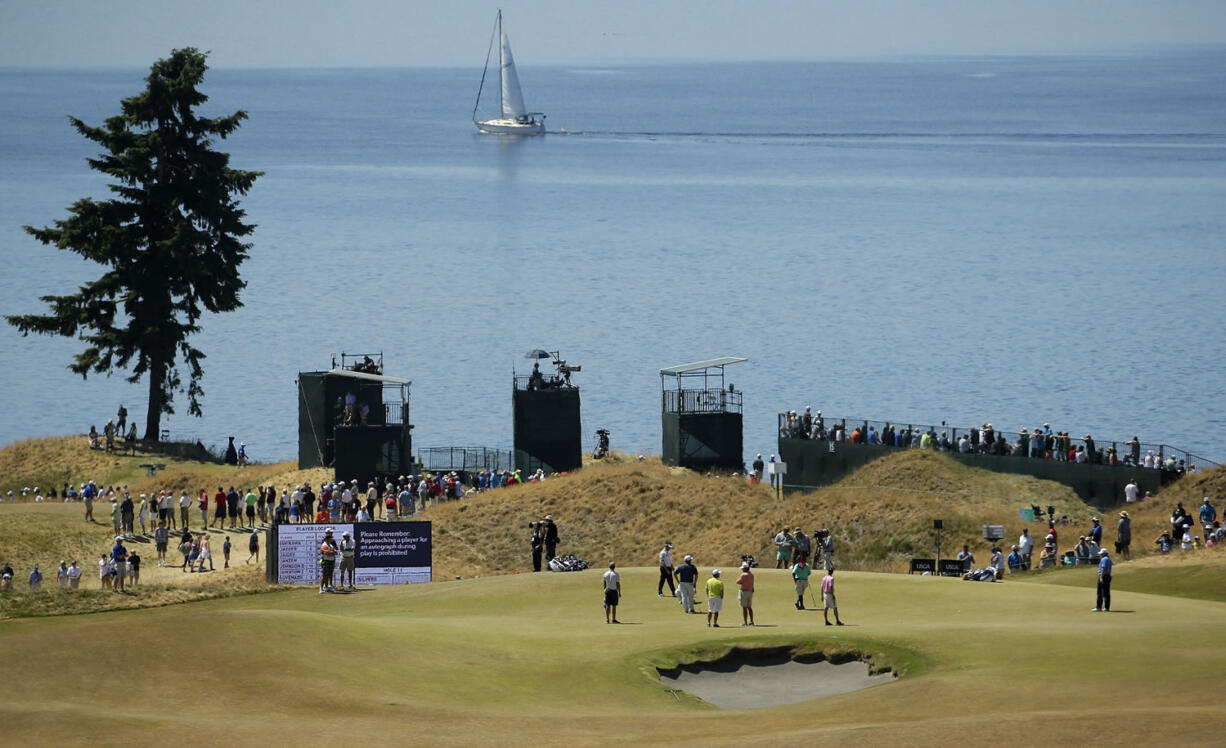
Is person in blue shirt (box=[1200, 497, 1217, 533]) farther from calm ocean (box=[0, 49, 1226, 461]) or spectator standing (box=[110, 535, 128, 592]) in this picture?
calm ocean (box=[0, 49, 1226, 461])

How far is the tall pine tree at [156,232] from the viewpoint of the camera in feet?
268

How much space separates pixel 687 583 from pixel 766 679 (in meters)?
6.47

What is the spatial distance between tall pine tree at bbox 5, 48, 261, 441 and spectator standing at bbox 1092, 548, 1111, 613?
166 ft

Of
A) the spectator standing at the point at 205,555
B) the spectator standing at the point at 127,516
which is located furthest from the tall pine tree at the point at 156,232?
the spectator standing at the point at 205,555

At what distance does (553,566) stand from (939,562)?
10665 millimetres

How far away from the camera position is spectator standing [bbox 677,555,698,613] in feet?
141

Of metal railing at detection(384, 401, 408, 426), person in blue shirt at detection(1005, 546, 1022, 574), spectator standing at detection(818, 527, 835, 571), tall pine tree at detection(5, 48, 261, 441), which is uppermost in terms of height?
tall pine tree at detection(5, 48, 261, 441)

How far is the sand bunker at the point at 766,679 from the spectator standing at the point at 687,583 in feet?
17.1

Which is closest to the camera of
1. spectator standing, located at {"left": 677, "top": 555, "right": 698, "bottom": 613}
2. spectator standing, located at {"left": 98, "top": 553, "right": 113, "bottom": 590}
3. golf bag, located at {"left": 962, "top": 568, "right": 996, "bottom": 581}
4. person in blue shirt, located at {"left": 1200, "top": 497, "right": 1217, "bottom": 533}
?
spectator standing, located at {"left": 677, "top": 555, "right": 698, "bottom": 613}

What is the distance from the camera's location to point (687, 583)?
42.9m

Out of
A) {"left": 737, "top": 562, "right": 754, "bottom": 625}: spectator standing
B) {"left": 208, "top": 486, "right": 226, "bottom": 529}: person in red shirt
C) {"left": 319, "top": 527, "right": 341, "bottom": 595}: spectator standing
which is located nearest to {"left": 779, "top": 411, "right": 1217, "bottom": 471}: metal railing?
{"left": 208, "top": 486, "right": 226, "bottom": 529}: person in red shirt

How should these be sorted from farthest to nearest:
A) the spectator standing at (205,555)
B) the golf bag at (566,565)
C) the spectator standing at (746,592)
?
the spectator standing at (205,555) → the golf bag at (566,565) → the spectator standing at (746,592)

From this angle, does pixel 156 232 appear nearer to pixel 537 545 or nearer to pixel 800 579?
pixel 537 545

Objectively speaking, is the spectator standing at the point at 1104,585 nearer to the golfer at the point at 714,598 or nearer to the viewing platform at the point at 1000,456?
the golfer at the point at 714,598
